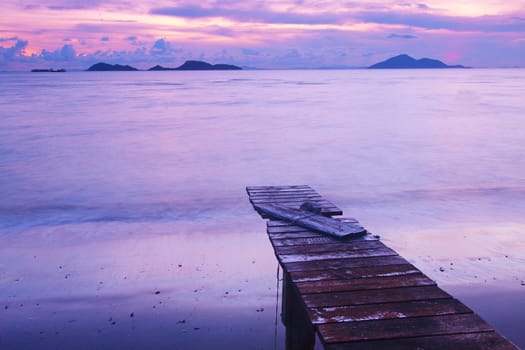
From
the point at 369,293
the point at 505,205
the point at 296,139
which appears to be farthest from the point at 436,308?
the point at 296,139

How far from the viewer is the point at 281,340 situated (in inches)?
221

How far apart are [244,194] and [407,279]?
9.33 metres

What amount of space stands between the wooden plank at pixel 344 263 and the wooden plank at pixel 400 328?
3.39ft

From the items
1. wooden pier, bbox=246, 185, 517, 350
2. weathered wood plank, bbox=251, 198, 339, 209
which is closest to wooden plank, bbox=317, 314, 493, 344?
wooden pier, bbox=246, 185, 517, 350

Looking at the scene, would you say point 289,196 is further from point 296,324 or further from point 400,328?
point 400,328

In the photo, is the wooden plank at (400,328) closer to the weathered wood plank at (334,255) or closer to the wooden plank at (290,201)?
the weathered wood plank at (334,255)

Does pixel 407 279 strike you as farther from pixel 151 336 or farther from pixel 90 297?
pixel 90 297

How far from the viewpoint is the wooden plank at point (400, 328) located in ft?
10.7

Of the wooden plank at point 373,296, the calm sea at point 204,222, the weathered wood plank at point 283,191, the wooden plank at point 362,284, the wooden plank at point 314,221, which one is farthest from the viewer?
the weathered wood plank at point 283,191

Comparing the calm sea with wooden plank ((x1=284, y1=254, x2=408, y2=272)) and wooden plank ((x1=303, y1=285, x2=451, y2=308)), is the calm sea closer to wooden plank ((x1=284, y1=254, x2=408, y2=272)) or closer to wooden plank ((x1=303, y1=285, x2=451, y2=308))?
wooden plank ((x1=284, y1=254, x2=408, y2=272))

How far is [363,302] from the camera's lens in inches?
148

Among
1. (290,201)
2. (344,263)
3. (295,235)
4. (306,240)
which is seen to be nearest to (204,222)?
(290,201)

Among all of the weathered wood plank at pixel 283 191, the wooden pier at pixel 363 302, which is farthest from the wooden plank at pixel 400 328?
the weathered wood plank at pixel 283 191

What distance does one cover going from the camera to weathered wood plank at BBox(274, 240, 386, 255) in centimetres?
488
